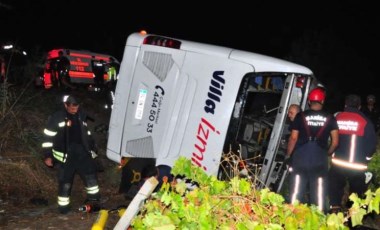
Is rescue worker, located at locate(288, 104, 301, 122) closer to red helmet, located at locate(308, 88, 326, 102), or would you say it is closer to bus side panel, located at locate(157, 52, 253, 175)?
red helmet, located at locate(308, 88, 326, 102)

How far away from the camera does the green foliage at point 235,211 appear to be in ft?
7.84

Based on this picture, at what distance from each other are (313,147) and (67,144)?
3.09 m

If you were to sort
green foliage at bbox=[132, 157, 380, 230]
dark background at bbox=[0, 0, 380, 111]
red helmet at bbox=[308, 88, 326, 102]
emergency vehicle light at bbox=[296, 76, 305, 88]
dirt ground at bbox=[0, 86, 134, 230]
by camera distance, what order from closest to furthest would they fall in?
green foliage at bbox=[132, 157, 380, 230] < red helmet at bbox=[308, 88, 326, 102] < dirt ground at bbox=[0, 86, 134, 230] < emergency vehicle light at bbox=[296, 76, 305, 88] < dark background at bbox=[0, 0, 380, 111]

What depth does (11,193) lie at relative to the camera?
6.47m

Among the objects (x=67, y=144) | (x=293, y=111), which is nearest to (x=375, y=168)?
(x=293, y=111)

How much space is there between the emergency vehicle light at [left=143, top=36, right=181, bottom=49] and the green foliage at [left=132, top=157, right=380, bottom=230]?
3.43 meters

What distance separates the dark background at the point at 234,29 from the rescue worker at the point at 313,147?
15193 millimetres

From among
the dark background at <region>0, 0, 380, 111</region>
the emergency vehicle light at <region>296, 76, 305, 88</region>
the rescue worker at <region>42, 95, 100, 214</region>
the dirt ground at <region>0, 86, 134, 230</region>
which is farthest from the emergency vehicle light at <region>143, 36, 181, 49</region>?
the dark background at <region>0, 0, 380, 111</region>

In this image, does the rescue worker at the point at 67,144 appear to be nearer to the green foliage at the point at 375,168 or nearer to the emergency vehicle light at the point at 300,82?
the emergency vehicle light at the point at 300,82

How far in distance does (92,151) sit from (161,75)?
1.38 m

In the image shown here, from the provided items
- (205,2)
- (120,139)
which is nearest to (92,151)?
(120,139)

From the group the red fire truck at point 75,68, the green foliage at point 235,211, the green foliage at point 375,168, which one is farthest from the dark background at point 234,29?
the green foliage at point 235,211

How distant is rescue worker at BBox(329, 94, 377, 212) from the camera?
19.6 ft

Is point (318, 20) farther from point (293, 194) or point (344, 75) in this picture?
point (293, 194)
